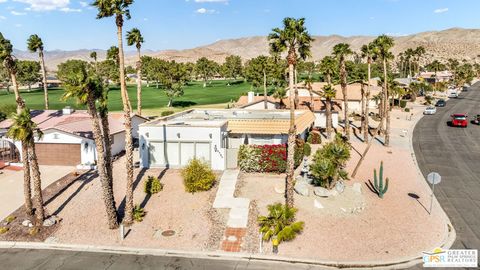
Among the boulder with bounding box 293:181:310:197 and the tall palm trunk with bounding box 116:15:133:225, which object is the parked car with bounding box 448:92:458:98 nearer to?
the boulder with bounding box 293:181:310:197

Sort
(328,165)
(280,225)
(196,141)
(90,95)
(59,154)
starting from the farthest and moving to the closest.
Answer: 1. (59,154)
2. (196,141)
3. (328,165)
4. (90,95)
5. (280,225)

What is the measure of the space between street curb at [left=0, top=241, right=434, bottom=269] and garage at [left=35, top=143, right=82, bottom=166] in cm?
1341

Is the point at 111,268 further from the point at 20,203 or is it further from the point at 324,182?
the point at 324,182

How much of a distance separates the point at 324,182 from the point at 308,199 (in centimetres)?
235

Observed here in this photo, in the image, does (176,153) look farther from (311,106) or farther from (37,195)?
(311,106)

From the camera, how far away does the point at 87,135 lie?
32531mm

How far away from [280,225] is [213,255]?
150 inches

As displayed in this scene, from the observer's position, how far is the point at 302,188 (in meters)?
24.3

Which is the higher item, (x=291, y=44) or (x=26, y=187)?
(x=291, y=44)

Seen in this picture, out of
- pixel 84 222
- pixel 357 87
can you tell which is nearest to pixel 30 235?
pixel 84 222

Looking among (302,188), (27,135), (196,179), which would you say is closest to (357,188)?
(302,188)

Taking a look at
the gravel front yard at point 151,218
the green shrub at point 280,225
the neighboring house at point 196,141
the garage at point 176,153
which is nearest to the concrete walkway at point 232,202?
the gravel front yard at point 151,218

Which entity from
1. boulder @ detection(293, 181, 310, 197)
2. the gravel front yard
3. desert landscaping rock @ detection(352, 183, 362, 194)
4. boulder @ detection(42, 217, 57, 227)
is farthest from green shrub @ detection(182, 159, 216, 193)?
desert landscaping rock @ detection(352, 183, 362, 194)

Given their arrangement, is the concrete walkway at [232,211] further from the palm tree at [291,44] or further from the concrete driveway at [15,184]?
the concrete driveway at [15,184]
